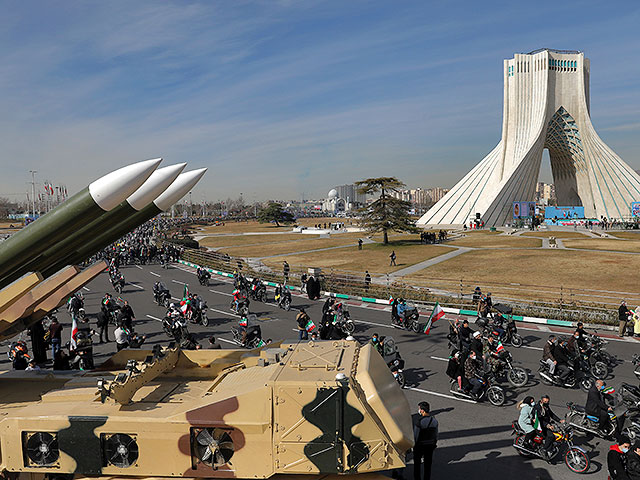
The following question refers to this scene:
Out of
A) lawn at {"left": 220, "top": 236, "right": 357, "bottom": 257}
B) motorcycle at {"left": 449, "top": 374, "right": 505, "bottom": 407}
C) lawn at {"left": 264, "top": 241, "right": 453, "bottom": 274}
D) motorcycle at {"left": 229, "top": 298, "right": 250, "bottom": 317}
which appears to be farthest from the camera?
lawn at {"left": 220, "top": 236, "right": 357, "bottom": 257}

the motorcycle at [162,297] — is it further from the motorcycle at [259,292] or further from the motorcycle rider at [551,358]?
the motorcycle rider at [551,358]

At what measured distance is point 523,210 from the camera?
75.8m

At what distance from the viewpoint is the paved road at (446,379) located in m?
8.92

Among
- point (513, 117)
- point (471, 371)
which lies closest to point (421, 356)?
point (471, 371)

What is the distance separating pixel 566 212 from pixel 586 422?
80.7 meters

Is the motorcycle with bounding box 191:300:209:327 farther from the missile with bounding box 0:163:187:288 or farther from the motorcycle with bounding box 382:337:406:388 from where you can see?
the missile with bounding box 0:163:187:288

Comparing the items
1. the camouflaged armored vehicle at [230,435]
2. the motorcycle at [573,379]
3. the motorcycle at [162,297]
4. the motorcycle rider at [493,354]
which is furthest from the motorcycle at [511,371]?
the motorcycle at [162,297]

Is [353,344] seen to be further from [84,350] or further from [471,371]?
[84,350]

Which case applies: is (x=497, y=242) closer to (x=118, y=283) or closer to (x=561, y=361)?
(x=118, y=283)

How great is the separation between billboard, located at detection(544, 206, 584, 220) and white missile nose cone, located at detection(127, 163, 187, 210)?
278 ft

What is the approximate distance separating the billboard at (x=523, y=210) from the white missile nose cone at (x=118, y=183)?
76148 millimetres

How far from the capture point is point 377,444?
5656 mm

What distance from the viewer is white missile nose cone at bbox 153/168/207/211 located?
386 inches

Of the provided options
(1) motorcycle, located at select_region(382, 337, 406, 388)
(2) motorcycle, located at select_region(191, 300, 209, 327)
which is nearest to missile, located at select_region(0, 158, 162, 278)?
(1) motorcycle, located at select_region(382, 337, 406, 388)
